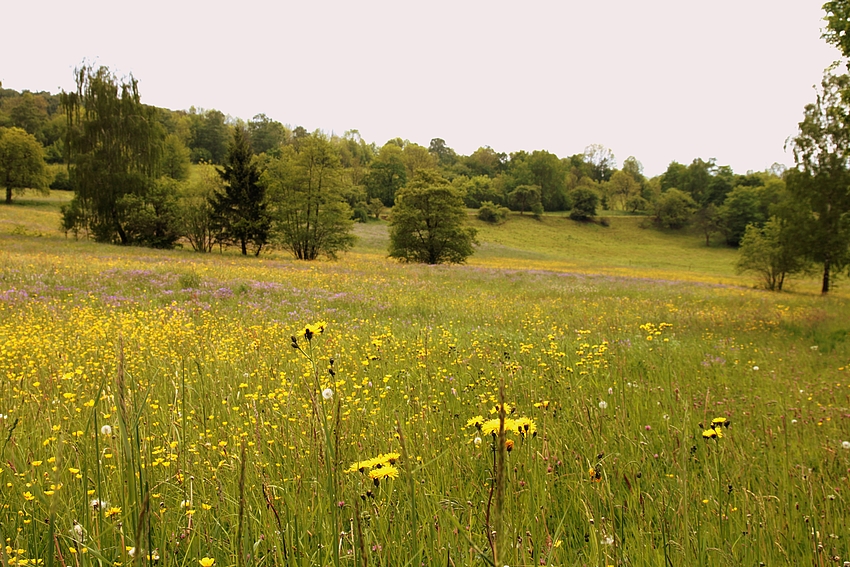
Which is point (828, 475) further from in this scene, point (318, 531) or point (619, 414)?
point (318, 531)

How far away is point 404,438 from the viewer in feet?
6.98

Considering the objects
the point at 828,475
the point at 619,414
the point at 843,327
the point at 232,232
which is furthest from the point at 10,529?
the point at 232,232

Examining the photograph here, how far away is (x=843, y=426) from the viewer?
12.5 feet

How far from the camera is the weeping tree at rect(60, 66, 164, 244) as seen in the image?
30.9 m

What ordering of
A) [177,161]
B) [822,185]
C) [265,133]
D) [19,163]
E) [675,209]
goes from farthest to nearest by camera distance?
1. [265,133]
2. [675,209]
3. [177,161]
4. [19,163]
5. [822,185]

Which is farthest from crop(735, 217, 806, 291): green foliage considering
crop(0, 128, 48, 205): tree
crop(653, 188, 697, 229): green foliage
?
crop(0, 128, 48, 205): tree

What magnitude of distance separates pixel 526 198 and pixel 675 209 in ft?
90.2

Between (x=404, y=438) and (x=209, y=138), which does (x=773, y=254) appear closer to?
(x=404, y=438)

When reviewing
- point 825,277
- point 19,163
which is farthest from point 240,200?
point 19,163

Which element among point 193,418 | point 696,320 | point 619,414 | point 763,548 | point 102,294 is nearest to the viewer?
point 763,548

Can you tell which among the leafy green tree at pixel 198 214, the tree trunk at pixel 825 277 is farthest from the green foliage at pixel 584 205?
the leafy green tree at pixel 198 214

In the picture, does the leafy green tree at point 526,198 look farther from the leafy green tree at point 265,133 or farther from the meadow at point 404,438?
the meadow at point 404,438

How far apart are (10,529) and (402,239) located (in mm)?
39204

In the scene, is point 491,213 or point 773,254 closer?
point 773,254
